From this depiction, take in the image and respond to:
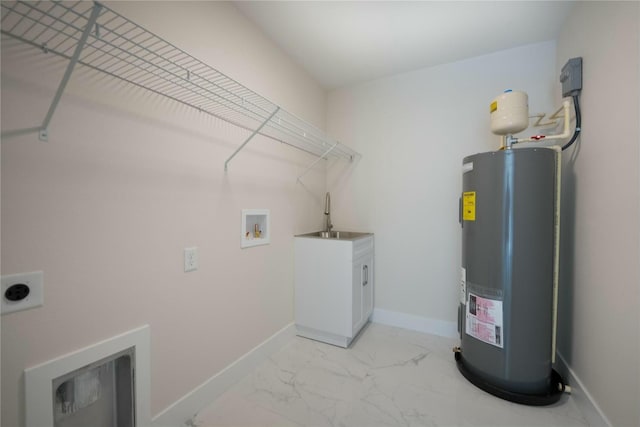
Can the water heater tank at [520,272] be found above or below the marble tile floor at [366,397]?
above

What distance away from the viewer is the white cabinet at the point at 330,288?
2.01 meters

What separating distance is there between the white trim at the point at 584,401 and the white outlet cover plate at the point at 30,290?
2.44 metres

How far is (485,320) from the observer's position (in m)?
1.53

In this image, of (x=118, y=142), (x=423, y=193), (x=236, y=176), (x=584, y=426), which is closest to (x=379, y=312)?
(x=423, y=193)

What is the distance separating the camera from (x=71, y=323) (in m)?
0.93

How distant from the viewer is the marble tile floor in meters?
1.34

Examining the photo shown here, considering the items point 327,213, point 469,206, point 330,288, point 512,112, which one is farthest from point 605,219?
point 327,213

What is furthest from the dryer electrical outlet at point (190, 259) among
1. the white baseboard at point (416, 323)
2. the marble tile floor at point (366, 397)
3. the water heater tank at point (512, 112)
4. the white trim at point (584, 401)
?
the white trim at point (584, 401)

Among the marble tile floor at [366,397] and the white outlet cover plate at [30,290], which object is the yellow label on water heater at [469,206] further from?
the white outlet cover plate at [30,290]

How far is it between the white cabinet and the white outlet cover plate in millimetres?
1554

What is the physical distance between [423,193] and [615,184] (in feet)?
4.05

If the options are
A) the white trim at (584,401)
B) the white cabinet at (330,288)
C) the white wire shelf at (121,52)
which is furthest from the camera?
the white cabinet at (330,288)

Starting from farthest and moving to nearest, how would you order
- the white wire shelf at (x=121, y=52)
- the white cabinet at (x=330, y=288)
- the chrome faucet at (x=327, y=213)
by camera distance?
the chrome faucet at (x=327, y=213) < the white cabinet at (x=330, y=288) < the white wire shelf at (x=121, y=52)

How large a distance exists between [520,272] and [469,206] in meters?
0.47
